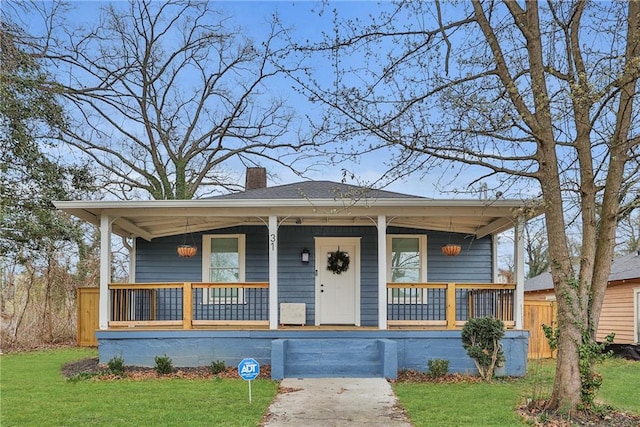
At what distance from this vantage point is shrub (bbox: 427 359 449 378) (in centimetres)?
948

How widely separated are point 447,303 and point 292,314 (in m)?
3.11

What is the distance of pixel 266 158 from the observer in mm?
24094

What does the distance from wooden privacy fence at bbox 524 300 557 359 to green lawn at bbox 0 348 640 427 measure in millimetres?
3291

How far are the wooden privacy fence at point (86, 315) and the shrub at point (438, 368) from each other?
8.96 metres

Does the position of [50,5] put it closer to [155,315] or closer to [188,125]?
[188,125]

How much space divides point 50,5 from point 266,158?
388 inches

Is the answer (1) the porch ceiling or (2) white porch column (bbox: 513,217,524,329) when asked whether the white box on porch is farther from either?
(2) white porch column (bbox: 513,217,524,329)

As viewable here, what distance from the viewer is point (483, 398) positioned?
25.3 feet

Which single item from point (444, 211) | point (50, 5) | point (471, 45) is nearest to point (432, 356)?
point (444, 211)

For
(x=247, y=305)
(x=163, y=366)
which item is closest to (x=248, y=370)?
(x=163, y=366)

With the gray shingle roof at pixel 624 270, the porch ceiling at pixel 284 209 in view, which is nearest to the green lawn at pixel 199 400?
the porch ceiling at pixel 284 209

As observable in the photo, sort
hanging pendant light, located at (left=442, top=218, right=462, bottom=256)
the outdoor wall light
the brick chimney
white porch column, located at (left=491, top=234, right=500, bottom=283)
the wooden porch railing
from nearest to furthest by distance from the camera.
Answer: the wooden porch railing → hanging pendant light, located at (left=442, top=218, right=462, bottom=256) → the outdoor wall light → white porch column, located at (left=491, top=234, right=500, bottom=283) → the brick chimney

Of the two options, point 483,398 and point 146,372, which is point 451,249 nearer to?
point 483,398

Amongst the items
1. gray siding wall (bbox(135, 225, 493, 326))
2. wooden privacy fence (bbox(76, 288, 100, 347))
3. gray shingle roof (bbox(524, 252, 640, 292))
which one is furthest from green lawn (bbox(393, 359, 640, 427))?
wooden privacy fence (bbox(76, 288, 100, 347))
